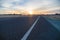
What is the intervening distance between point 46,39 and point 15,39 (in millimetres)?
1950

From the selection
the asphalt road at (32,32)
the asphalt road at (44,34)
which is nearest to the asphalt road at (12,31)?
the asphalt road at (32,32)

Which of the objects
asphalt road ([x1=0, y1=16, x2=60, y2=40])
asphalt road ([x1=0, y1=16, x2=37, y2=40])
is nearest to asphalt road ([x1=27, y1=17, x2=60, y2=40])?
asphalt road ([x1=0, y1=16, x2=60, y2=40])

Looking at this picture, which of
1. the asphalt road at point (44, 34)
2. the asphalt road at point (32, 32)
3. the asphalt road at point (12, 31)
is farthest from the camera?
the asphalt road at point (12, 31)

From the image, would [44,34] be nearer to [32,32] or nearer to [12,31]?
[32,32]

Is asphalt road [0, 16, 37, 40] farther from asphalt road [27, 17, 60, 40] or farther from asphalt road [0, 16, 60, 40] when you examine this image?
asphalt road [27, 17, 60, 40]

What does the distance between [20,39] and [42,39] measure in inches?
54.6

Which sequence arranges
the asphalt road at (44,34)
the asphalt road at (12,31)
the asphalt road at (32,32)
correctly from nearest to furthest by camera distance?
1. the asphalt road at (44,34)
2. the asphalt road at (32,32)
3. the asphalt road at (12,31)

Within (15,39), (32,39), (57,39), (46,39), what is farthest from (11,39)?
(57,39)

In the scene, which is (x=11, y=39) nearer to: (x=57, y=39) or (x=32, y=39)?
(x=32, y=39)

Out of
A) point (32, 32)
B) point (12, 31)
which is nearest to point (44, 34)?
point (32, 32)

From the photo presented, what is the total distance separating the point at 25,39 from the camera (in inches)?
415

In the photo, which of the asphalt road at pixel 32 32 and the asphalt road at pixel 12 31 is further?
the asphalt road at pixel 12 31

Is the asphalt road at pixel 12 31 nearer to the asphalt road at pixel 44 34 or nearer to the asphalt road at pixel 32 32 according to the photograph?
the asphalt road at pixel 32 32

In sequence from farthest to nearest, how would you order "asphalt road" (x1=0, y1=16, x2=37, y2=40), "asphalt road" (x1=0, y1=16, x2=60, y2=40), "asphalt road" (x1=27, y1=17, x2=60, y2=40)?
"asphalt road" (x1=0, y1=16, x2=37, y2=40), "asphalt road" (x1=0, y1=16, x2=60, y2=40), "asphalt road" (x1=27, y1=17, x2=60, y2=40)
